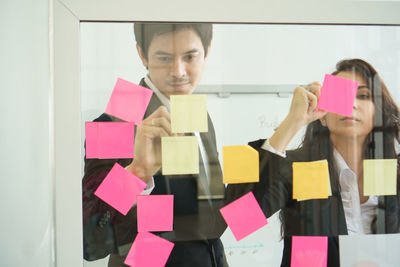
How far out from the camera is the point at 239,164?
1.04 meters

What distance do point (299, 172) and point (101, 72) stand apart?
2.12 ft

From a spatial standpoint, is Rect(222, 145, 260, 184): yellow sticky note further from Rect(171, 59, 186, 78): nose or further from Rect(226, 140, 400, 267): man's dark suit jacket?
Rect(171, 59, 186, 78): nose

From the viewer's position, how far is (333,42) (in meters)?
1.06

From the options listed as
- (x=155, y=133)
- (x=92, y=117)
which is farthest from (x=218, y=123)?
(x=92, y=117)

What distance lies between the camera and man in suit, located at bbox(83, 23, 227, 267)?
3.33 feet

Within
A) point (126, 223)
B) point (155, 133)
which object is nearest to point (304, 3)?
point (155, 133)

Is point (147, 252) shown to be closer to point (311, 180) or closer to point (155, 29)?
point (311, 180)

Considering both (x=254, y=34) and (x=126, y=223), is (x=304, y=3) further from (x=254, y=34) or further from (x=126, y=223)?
(x=126, y=223)

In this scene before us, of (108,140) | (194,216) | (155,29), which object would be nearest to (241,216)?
(194,216)

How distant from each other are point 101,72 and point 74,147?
0.73 ft

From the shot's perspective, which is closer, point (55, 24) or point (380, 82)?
point (55, 24)

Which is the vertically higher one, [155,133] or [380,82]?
[380,82]

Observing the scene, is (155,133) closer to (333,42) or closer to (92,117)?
(92,117)

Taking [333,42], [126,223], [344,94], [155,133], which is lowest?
[126,223]
